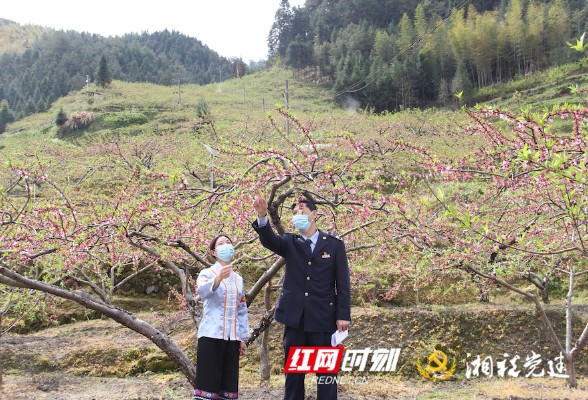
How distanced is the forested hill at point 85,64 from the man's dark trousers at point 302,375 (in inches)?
1938

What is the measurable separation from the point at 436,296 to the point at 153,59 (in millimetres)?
66305

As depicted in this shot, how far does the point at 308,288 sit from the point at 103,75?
43928 millimetres

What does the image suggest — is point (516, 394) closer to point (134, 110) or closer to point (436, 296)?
point (436, 296)

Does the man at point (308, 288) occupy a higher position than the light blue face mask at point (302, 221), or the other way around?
the light blue face mask at point (302, 221)

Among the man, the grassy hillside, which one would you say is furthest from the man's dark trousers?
the grassy hillside

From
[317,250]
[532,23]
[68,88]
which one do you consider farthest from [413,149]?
[68,88]

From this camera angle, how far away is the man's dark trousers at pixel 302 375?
2676mm

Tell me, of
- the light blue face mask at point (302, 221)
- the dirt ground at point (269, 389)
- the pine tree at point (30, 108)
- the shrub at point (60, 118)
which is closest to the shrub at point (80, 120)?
the shrub at point (60, 118)

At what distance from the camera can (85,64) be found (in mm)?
56781

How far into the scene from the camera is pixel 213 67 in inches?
2933

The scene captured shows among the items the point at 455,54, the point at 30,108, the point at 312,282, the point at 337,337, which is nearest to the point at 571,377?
the point at 337,337

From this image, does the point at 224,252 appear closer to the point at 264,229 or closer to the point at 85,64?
the point at 264,229

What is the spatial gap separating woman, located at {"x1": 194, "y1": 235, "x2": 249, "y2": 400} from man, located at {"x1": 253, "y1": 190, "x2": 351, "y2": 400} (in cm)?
44

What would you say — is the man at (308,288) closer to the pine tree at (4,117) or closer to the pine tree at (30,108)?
the pine tree at (4,117)
